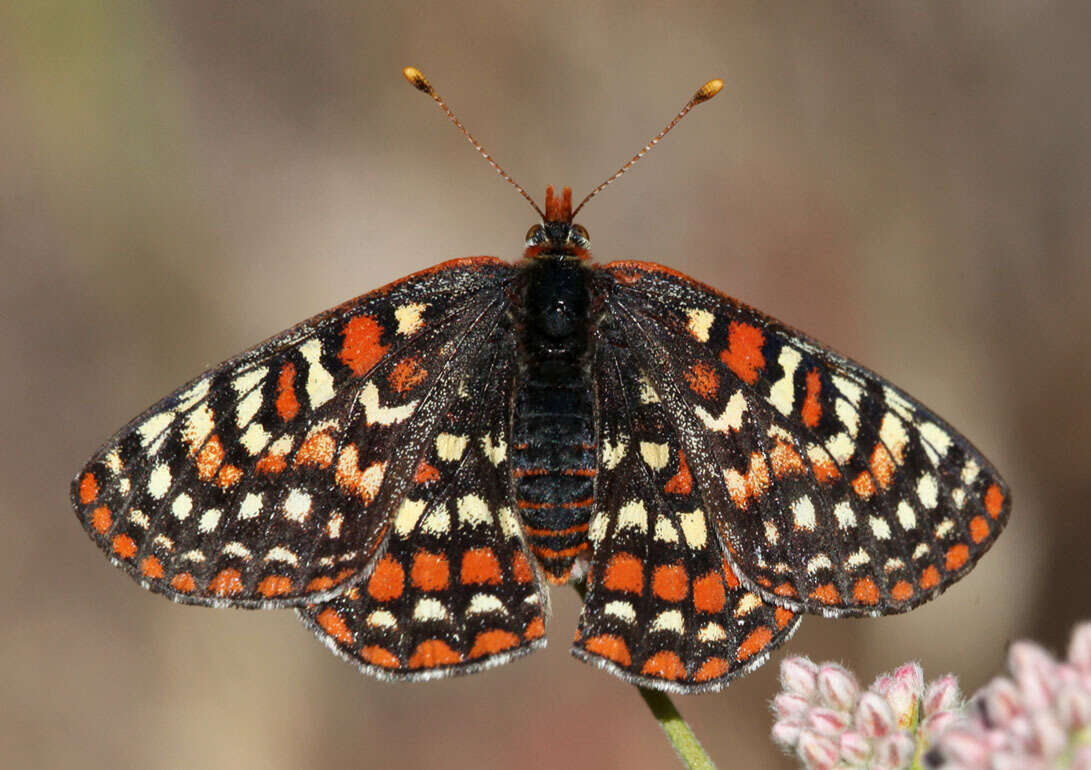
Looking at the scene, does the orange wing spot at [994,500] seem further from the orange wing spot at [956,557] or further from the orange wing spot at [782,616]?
the orange wing spot at [782,616]

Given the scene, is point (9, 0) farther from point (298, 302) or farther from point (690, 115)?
point (690, 115)

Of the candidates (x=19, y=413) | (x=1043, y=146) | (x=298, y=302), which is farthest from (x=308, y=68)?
(x=1043, y=146)

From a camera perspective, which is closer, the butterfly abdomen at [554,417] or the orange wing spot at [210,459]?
the orange wing spot at [210,459]

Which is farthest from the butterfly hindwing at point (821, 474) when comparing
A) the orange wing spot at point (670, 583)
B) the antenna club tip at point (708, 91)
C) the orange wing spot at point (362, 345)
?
the orange wing spot at point (362, 345)

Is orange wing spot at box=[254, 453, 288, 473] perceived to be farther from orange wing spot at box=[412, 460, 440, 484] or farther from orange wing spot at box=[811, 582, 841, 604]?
orange wing spot at box=[811, 582, 841, 604]

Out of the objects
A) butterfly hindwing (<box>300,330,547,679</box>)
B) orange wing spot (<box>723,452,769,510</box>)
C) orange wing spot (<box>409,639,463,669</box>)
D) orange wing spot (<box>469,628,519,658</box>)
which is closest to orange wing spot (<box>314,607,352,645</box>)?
butterfly hindwing (<box>300,330,547,679</box>)

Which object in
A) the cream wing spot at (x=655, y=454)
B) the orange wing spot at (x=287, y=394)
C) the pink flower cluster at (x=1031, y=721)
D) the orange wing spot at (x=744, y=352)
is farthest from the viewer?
the cream wing spot at (x=655, y=454)

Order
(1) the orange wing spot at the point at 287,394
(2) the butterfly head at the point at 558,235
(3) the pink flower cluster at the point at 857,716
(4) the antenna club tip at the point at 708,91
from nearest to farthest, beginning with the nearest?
(3) the pink flower cluster at the point at 857,716, (1) the orange wing spot at the point at 287,394, (2) the butterfly head at the point at 558,235, (4) the antenna club tip at the point at 708,91
